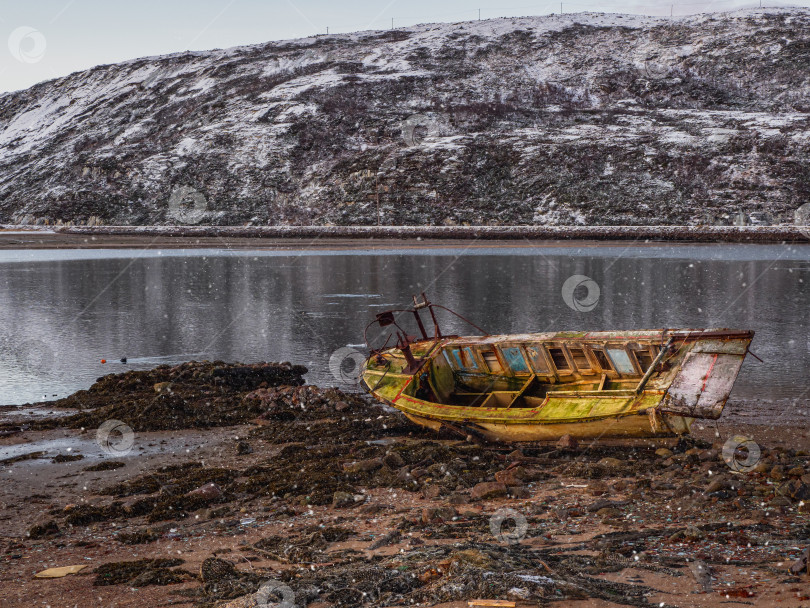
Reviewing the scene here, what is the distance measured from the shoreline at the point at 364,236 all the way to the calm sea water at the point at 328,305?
17146mm

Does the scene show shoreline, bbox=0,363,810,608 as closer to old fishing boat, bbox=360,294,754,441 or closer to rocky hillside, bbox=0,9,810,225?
old fishing boat, bbox=360,294,754,441

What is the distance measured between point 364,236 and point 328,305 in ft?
233

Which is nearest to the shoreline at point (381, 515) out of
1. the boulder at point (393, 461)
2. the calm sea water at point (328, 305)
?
the boulder at point (393, 461)

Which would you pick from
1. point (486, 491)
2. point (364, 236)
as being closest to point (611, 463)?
point (486, 491)

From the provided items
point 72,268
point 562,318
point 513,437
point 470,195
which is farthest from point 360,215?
point 513,437

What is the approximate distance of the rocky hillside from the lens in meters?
117

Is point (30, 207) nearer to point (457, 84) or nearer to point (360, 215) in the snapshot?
point (360, 215)

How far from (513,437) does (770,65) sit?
539ft

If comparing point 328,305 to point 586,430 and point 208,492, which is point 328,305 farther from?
point 208,492

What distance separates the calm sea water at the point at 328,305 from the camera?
27.3 meters

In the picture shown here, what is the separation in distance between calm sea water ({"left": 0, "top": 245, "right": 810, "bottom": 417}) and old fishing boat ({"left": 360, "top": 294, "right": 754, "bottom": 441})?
5.18 m

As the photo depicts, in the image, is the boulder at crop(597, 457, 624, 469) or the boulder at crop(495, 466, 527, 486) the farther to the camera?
the boulder at crop(597, 457, 624, 469)

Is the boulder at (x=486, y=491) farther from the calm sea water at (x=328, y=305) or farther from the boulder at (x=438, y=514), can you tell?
the calm sea water at (x=328, y=305)

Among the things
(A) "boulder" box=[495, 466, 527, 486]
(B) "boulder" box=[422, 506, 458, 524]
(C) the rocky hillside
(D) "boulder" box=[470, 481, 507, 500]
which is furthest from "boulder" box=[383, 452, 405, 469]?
(C) the rocky hillside
